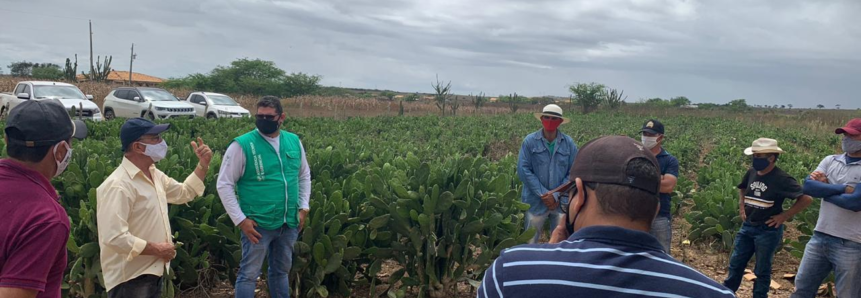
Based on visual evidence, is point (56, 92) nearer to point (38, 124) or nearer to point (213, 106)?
point (213, 106)

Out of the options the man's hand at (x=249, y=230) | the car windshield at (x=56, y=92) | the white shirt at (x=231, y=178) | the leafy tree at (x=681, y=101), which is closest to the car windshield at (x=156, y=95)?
the car windshield at (x=56, y=92)

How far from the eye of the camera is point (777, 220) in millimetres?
4973

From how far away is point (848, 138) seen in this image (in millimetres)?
4590

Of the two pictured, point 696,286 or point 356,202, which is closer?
point 696,286

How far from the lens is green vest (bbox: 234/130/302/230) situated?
4125 mm

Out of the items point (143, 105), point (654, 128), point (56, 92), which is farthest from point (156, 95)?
point (654, 128)

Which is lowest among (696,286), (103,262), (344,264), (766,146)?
(344,264)

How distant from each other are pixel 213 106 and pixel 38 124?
2234 centimetres

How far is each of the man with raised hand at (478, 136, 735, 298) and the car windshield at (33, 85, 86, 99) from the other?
71.1 ft

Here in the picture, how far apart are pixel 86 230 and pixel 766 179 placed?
5.58 metres

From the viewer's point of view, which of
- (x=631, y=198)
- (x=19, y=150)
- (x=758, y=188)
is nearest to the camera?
(x=631, y=198)

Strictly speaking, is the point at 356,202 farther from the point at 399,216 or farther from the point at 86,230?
the point at 86,230

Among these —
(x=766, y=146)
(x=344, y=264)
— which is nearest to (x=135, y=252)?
(x=344, y=264)

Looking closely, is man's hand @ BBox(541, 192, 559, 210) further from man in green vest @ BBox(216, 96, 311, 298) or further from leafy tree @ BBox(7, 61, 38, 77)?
leafy tree @ BBox(7, 61, 38, 77)
